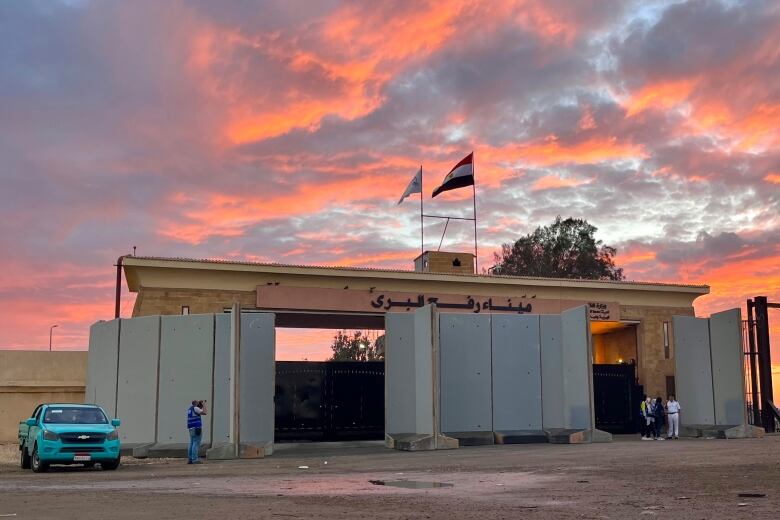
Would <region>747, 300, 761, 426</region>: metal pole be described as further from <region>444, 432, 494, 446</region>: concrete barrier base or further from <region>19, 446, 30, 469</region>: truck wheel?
<region>19, 446, 30, 469</region>: truck wheel

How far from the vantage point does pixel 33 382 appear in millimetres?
31609

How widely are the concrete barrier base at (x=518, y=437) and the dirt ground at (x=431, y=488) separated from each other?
3682mm

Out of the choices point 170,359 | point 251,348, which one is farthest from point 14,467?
point 251,348

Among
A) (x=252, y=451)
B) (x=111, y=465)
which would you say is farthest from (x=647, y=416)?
(x=111, y=465)

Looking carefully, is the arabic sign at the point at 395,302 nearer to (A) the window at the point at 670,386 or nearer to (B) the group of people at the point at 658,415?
(A) the window at the point at 670,386

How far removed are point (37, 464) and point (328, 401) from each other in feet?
36.0

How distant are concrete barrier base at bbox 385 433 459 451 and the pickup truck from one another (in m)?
8.02

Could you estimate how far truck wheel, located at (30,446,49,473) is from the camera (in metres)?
18.6

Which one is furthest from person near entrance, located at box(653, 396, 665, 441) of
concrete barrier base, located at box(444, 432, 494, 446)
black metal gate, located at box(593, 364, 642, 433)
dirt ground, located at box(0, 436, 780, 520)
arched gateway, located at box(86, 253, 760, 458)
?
concrete barrier base, located at box(444, 432, 494, 446)

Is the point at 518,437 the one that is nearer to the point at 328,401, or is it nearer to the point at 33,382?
the point at 328,401

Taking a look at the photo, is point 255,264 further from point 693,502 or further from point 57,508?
point 693,502

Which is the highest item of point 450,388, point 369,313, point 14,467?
point 369,313

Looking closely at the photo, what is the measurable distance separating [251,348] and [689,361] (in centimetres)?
1532

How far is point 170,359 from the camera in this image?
2377 centimetres
